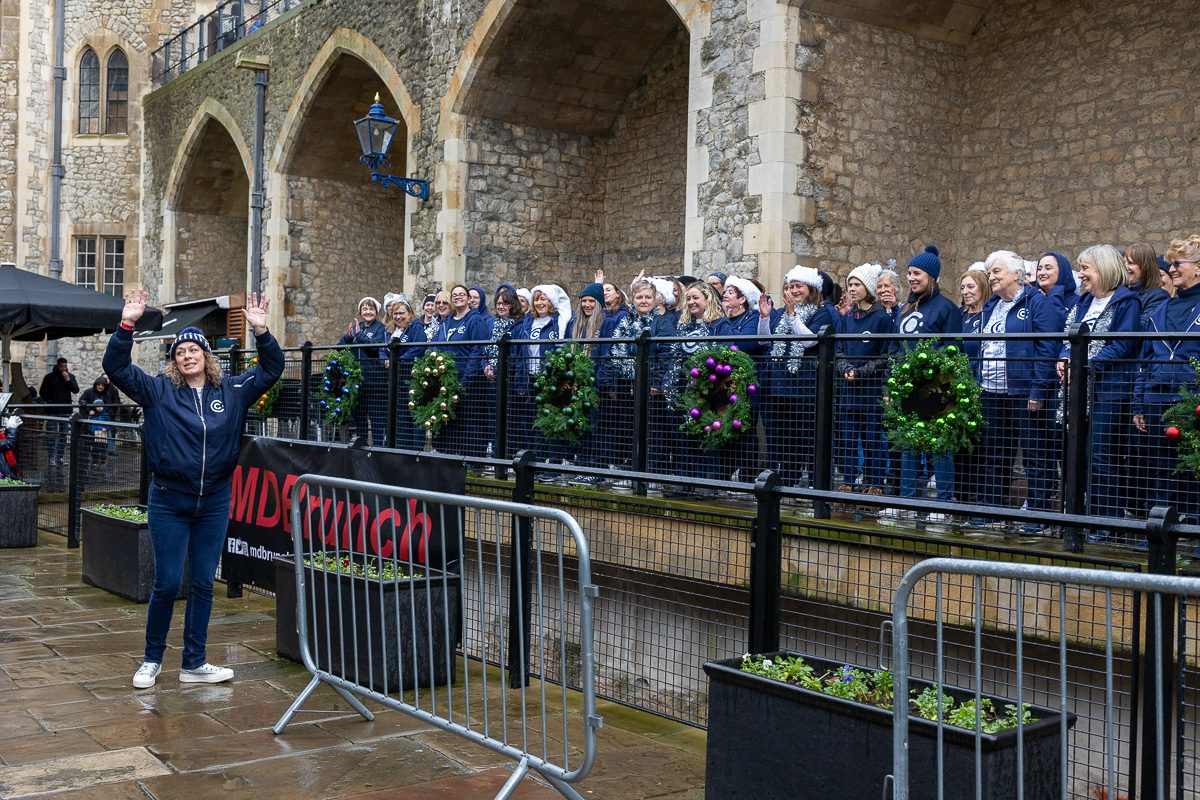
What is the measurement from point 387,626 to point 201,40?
79.7 feet

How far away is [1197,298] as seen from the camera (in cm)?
605

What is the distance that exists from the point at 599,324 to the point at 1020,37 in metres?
6.17

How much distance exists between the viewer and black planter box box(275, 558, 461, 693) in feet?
16.7

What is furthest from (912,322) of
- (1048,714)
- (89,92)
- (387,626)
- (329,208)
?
(89,92)

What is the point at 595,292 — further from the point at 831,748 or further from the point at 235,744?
the point at 831,748

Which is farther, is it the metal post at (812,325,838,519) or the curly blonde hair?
the metal post at (812,325,838,519)

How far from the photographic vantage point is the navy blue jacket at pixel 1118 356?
5.76 meters

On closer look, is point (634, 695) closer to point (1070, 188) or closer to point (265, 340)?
point (265, 340)

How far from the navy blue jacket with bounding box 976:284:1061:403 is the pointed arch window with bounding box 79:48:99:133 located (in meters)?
25.8

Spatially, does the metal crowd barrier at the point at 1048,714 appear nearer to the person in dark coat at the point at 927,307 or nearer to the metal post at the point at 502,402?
the person in dark coat at the point at 927,307

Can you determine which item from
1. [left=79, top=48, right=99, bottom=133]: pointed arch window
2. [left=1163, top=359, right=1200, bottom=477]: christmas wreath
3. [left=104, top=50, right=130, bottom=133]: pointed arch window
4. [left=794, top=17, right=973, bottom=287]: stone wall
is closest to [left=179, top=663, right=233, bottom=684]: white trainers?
[left=1163, top=359, right=1200, bottom=477]: christmas wreath

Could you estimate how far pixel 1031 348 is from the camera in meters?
6.50

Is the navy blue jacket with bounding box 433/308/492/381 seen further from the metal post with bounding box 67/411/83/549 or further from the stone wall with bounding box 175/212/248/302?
the stone wall with bounding box 175/212/248/302

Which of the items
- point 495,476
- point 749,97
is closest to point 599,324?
point 495,476
